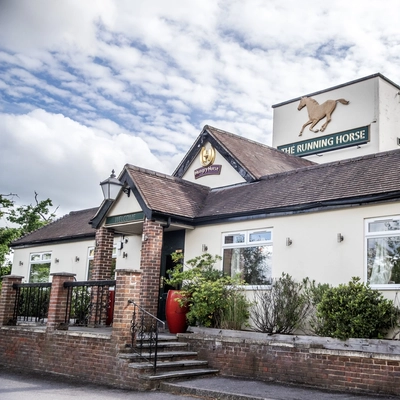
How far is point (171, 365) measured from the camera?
1011cm

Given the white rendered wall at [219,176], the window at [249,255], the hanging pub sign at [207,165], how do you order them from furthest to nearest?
the hanging pub sign at [207,165], the white rendered wall at [219,176], the window at [249,255]

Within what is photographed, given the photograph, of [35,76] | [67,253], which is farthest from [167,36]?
[67,253]

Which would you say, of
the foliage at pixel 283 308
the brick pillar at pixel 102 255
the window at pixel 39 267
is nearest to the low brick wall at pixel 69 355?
the brick pillar at pixel 102 255

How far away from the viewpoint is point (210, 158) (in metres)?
16.6

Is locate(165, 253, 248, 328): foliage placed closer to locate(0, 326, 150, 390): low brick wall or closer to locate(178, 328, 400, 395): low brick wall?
locate(178, 328, 400, 395): low brick wall

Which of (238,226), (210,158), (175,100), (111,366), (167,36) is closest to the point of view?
(167,36)

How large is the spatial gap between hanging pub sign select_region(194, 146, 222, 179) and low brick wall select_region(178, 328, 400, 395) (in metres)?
6.16

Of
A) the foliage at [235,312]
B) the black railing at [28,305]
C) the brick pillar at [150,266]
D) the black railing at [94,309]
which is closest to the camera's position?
the foliage at [235,312]

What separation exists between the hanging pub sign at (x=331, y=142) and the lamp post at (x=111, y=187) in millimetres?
10594

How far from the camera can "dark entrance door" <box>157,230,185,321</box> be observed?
14.4m

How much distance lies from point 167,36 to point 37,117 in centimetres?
405

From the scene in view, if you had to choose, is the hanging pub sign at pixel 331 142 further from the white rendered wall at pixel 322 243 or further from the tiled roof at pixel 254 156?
the white rendered wall at pixel 322 243

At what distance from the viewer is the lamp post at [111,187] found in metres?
13.5

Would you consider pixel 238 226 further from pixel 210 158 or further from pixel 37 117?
pixel 37 117
